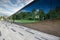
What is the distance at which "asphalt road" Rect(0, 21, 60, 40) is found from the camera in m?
1.71

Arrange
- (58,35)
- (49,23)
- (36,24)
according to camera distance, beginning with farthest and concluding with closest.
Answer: (36,24) → (49,23) → (58,35)

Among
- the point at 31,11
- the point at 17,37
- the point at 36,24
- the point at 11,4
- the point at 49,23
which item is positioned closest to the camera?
the point at 49,23

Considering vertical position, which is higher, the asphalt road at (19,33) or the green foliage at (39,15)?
the green foliage at (39,15)

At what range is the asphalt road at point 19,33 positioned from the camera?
171 cm

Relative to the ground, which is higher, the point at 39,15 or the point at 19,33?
the point at 39,15

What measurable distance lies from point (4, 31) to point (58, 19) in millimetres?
1488

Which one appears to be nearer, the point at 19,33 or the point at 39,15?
the point at 39,15

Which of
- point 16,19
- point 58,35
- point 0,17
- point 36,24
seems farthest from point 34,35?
point 0,17

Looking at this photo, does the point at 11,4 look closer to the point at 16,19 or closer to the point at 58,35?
the point at 16,19

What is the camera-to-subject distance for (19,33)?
2201mm

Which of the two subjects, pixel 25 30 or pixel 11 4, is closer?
pixel 25 30

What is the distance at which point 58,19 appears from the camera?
1680mm

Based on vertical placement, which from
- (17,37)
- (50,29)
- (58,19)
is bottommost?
(17,37)

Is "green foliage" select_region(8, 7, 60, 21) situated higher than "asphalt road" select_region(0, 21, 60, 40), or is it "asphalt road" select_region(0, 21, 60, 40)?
"green foliage" select_region(8, 7, 60, 21)
